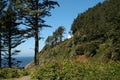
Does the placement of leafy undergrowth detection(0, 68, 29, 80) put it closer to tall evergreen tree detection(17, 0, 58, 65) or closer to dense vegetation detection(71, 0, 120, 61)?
tall evergreen tree detection(17, 0, 58, 65)

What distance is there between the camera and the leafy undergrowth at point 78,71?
590 inches

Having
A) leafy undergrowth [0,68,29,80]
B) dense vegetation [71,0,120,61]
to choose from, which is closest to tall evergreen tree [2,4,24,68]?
leafy undergrowth [0,68,29,80]

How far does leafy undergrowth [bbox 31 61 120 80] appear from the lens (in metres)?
15.0

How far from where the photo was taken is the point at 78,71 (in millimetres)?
16438

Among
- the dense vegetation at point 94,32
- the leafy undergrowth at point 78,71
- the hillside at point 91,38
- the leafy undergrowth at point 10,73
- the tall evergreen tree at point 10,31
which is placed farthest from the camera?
the hillside at point 91,38

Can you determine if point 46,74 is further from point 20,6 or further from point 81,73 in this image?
point 20,6

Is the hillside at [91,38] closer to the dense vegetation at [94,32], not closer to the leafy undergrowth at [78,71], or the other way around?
the dense vegetation at [94,32]

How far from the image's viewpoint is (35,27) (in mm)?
36219

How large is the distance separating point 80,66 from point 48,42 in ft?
559

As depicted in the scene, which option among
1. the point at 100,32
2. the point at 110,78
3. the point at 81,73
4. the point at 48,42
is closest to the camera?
the point at 110,78

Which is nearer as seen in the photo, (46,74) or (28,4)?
(46,74)

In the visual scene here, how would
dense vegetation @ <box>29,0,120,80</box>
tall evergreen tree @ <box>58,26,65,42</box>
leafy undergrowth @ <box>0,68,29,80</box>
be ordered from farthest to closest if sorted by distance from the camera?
tall evergreen tree @ <box>58,26,65,42</box>
leafy undergrowth @ <box>0,68,29,80</box>
dense vegetation @ <box>29,0,120,80</box>

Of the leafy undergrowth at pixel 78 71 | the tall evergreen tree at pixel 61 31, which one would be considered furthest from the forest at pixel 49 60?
the tall evergreen tree at pixel 61 31

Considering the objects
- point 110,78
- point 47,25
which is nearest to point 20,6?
point 47,25
